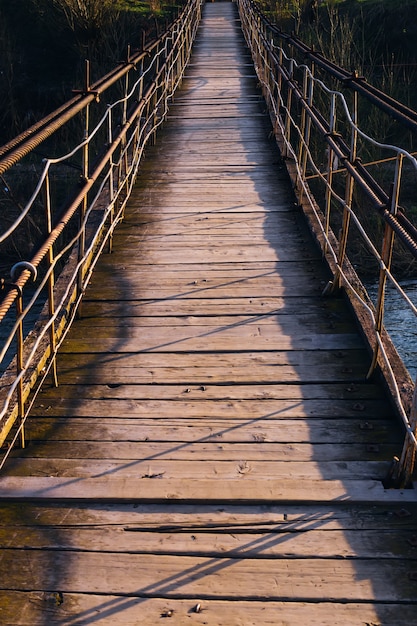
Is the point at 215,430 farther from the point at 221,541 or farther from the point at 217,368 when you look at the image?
the point at 221,541

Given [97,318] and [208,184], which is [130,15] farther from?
[97,318]

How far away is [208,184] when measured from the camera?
675 cm

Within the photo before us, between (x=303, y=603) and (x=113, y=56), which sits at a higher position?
(x=303, y=603)

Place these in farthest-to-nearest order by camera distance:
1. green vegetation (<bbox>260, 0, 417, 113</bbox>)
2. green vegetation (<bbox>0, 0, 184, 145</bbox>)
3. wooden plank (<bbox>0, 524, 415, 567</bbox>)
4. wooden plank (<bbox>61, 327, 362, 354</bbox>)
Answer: green vegetation (<bbox>0, 0, 184, 145</bbox>) < green vegetation (<bbox>260, 0, 417, 113</bbox>) < wooden plank (<bbox>61, 327, 362, 354</bbox>) < wooden plank (<bbox>0, 524, 415, 567</bbox>)

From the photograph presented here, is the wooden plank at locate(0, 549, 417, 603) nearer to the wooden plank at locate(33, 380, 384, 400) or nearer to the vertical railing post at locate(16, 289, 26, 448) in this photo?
the vertical railing post at locate(16, 289, 26, 448)

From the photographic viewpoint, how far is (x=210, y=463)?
3.02 m

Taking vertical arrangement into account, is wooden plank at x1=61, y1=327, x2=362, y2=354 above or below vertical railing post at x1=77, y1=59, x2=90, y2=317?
below

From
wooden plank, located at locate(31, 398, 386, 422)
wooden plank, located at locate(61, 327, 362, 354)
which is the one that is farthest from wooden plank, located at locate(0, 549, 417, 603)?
wooden plank, located at locate(61, 327, 362, 354)

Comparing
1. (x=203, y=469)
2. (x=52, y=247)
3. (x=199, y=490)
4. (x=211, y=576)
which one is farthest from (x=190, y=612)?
(x=52, y=247)

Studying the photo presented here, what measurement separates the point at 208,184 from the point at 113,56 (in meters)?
12.3

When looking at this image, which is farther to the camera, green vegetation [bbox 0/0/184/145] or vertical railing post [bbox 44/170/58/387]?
green vegetation [bbox 0/0/184/145]

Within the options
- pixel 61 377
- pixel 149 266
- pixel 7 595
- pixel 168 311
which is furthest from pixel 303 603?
pixel 149 266

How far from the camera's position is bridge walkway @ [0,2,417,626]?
7.88 ft

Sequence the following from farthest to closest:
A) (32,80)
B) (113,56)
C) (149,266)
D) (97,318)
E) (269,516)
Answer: (32,80) → (113,56) → (149,266) → (97,318) → (269,516)
